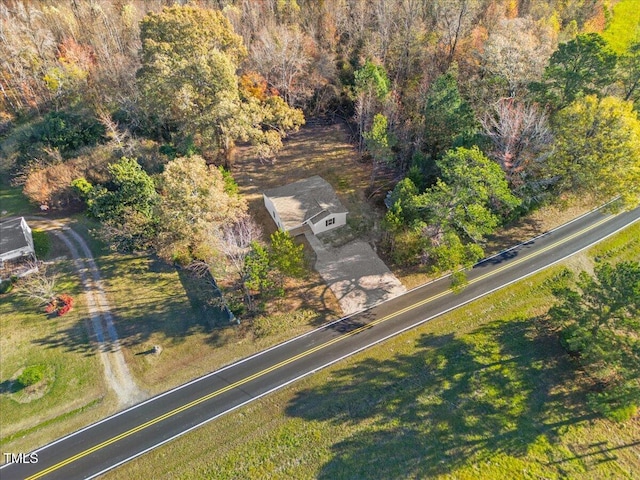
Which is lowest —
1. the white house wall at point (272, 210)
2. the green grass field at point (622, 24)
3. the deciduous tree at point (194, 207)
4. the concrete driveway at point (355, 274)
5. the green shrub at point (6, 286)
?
the concrete driveway at point (355, 274)

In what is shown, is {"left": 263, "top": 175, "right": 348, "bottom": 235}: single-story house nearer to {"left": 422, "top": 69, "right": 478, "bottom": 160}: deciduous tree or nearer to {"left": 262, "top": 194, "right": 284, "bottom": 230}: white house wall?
{"left": 262, "top": 194, "right": 284, "bottom": 230}: white house wall

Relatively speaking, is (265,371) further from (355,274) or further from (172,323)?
(355,274)

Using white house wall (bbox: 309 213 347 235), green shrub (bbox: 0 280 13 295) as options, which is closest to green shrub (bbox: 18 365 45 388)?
green shrub (bbox: 0 280 13 295)

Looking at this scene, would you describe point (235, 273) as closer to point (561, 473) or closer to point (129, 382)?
point (129, 382)

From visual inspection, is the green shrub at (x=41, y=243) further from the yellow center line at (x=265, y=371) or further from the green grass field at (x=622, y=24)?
the green grass field at (x=622, y=24)

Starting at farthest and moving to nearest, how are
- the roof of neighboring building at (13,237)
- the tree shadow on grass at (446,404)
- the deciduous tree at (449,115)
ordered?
the deciduous tree at (449,115) → the roof of neighboring building at (13,237) → the tree shadow on grass at (446,404)

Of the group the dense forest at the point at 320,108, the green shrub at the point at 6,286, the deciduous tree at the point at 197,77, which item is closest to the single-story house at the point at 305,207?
the dense forest at the point at 320,108

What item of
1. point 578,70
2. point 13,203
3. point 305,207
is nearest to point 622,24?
point 578,70
